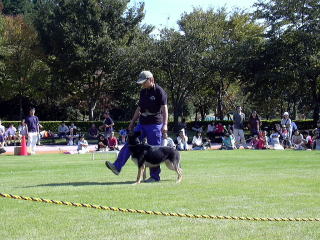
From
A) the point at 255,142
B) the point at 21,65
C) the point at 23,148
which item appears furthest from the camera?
the point at 21,65

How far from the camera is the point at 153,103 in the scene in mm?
9234

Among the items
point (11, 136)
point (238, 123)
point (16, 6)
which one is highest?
point (16, 6)

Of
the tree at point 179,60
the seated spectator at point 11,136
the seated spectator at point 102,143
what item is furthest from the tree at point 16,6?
the seated spectator at point 102,143

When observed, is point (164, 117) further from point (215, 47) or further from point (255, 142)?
point (215, 47)

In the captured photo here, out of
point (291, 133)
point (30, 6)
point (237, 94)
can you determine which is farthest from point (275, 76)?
point (30, 6)

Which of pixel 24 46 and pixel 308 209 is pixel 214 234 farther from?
pixel 24 46

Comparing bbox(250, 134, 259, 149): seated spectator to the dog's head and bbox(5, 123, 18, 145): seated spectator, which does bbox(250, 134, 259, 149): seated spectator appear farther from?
the dog's head

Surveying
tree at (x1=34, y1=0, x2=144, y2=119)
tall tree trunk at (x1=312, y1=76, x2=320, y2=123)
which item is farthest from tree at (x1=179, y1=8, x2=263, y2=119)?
tree at (x1=34, y1=0, x2=144, y2=119)

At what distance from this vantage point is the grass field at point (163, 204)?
202 inches

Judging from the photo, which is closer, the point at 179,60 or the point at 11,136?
the point at 11,136

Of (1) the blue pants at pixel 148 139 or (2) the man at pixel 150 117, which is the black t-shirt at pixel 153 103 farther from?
(1) the blue pants at pixel 148 139

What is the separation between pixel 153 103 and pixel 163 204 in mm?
2888

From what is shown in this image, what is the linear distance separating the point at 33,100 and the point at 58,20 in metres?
9.50

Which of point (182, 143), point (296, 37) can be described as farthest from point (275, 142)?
point (296, 37)
